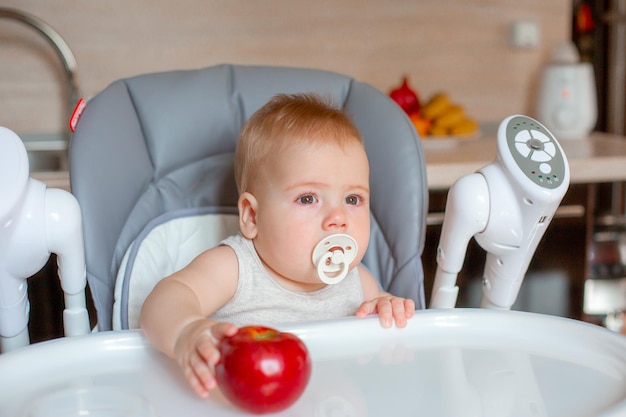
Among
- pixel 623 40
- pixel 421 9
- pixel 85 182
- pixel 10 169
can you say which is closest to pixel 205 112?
pixel 85 182

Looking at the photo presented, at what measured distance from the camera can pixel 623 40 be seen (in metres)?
3.30

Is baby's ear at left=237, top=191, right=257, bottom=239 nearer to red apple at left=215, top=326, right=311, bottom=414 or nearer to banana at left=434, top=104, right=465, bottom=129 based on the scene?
red apple at left=215, top=326, right=311, bottom=414

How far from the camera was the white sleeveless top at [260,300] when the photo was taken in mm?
1118

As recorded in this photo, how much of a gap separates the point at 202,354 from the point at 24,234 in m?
0.31

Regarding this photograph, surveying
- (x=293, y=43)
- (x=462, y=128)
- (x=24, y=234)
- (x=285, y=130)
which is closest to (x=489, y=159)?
(x=462, y=128)

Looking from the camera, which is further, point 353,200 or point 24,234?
point 353,200

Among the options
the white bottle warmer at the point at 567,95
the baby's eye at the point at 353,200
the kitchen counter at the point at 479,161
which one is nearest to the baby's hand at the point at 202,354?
the baby's eye at the point at 353,200

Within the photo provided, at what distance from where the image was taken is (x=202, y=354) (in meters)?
0.74

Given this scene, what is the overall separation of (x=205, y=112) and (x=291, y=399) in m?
0.71

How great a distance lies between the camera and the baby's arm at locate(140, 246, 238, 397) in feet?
2.45

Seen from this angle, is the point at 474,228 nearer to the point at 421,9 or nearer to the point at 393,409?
the point at 393,409

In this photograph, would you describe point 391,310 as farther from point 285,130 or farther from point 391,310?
point 285,130

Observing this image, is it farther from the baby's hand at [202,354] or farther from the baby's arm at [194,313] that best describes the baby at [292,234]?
the baby's hand at [202,354]

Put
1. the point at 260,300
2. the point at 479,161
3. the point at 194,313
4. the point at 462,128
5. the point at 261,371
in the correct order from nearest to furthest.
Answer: the point at 261,371 < the point at 194,313 < the point at 260,300 < the point at 479,161 < the point at 462,128
